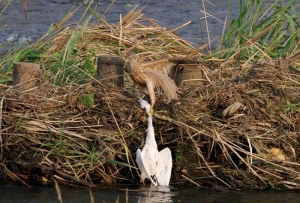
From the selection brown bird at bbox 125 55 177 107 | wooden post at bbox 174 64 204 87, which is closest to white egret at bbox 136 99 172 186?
brown bird at bbox 125 55 177 107

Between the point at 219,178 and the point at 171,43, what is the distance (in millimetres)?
2103

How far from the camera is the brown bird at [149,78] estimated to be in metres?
5.41

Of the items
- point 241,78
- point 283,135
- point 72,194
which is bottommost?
point 72,194

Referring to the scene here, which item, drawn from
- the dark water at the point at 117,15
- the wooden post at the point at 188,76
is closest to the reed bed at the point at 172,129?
the wooden post at the point at 188,76

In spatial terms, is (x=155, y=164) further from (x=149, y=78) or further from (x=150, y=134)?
(x=149, y=78)

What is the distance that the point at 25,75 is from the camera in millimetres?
5633

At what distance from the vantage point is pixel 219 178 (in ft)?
17.3

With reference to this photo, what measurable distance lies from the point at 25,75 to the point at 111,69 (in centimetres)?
65

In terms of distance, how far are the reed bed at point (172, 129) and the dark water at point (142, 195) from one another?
0.44 feet

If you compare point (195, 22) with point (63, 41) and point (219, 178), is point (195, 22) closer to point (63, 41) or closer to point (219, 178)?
point (63, 41)

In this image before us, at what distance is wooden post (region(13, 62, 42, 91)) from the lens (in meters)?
5.59

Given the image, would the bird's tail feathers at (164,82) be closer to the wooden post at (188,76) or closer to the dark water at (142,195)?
the wooden post at (188,76)

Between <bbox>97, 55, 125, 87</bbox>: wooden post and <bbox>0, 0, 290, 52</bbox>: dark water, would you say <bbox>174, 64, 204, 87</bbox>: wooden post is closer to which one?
<bbox>97, 55, 125, 87</bbox>: wooden post

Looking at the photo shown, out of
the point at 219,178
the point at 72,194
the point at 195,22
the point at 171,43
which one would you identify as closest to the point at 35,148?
the point at 72,194
